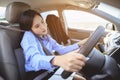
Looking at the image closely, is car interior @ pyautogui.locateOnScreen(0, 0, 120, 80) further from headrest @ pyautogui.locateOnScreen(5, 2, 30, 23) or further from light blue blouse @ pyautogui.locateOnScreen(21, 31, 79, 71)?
light blue blouse @ pyautogui.locateOnScreen(21, 31, 79, 71)

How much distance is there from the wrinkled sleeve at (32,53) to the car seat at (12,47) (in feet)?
0.30

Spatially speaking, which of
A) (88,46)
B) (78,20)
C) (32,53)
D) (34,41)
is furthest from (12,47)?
(78,20)

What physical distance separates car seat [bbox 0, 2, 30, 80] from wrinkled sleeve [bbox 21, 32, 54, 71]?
9 cm

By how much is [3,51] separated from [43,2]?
5.80 feet

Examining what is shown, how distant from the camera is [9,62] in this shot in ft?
7.20


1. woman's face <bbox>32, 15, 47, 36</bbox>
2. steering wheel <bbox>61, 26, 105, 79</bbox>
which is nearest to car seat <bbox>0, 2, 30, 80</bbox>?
woman's face <bbox>32, 15, 47, 36</bbox>

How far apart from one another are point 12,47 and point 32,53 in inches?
13.4

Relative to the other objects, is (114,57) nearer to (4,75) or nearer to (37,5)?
(4,75)

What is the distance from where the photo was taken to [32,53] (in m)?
2.01

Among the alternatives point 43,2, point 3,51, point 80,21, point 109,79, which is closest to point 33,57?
point 3,51

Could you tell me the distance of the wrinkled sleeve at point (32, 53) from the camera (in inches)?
72.2

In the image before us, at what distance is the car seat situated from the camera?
2.19 m

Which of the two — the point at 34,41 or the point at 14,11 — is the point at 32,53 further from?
the point at 14,11

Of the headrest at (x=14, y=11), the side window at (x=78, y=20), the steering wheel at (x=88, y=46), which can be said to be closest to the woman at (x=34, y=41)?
the headrest at (x=14, y=11)
